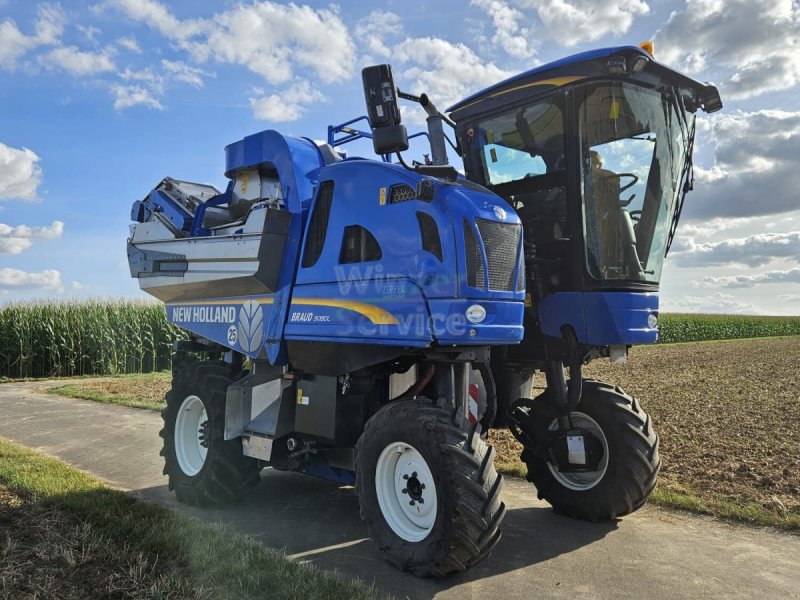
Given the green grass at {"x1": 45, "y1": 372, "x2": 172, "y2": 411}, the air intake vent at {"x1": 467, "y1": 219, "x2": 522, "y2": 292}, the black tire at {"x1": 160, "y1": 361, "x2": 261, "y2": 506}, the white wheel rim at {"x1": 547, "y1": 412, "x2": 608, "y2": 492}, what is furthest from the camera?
the green grass at {"x1": 45, "y1": 372, "x2": 172, "y2": 411}

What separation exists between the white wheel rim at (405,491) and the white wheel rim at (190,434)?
8.59ft

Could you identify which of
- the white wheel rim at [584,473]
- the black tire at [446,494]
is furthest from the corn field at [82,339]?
the black tire at [446,494]

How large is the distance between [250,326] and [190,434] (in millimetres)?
1522

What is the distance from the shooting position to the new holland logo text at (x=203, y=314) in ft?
19.9

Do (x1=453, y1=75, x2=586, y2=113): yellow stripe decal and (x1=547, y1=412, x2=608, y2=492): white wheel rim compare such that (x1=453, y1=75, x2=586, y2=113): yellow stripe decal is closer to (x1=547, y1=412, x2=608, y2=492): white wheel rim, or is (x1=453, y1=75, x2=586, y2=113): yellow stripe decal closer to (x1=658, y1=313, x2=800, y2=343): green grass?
(x1=547, y1=412, x2=608, y2=492): white wheel rim

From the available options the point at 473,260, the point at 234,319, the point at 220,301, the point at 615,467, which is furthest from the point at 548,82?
the point at 220,301

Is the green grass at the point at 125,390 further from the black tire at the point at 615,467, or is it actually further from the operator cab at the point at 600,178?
the operator cab at the point at 600,178

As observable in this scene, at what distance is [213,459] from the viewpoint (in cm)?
579

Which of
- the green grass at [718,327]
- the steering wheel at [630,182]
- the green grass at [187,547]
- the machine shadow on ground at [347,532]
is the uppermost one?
the steering wheel at [630,182]

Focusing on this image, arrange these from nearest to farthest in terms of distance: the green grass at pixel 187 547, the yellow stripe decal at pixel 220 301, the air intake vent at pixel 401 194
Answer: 1. the green grass at pixel 187 547
2. the air intake vent at pixel 401 194
3. the yellow stripe decal at pixel 220 301

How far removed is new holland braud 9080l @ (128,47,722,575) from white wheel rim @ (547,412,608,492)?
0.06 feet

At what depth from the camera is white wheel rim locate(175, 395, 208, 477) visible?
6297 mm

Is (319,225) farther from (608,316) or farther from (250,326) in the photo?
(608,316)

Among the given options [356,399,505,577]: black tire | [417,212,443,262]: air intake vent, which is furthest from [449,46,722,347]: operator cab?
[356,399,505,577]: black tire
